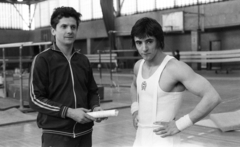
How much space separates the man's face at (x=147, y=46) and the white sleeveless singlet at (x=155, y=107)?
0.32ft

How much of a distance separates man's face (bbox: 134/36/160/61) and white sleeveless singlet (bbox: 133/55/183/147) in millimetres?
98

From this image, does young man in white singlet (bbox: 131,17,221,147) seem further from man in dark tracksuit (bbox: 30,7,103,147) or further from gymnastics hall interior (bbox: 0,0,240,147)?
man in dark tracksuit (bbox: 30,7,103,147)

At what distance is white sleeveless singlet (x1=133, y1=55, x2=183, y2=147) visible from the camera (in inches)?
78.3

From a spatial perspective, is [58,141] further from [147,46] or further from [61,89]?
[147,46]

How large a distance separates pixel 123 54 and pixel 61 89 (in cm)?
2324

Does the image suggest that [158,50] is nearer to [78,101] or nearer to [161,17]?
[78,101]

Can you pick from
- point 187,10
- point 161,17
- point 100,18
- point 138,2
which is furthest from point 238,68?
point 100,18

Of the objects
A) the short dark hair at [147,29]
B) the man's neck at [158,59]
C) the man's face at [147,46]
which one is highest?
the short dark hair at [147,29]

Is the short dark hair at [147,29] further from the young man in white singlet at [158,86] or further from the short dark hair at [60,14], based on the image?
the short dark hair at [60,14]

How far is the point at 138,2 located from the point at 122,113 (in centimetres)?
1826

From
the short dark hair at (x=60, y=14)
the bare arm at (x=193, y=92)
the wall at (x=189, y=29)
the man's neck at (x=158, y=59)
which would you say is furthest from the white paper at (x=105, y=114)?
the wall at (x=189, y=29)

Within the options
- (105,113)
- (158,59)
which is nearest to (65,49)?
(105,113)

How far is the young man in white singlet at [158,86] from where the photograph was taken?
1.91m

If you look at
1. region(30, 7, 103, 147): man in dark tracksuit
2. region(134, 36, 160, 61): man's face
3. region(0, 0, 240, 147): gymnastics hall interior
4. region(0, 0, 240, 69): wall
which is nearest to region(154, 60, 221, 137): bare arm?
region(134, 36, 160, 61): man's face
